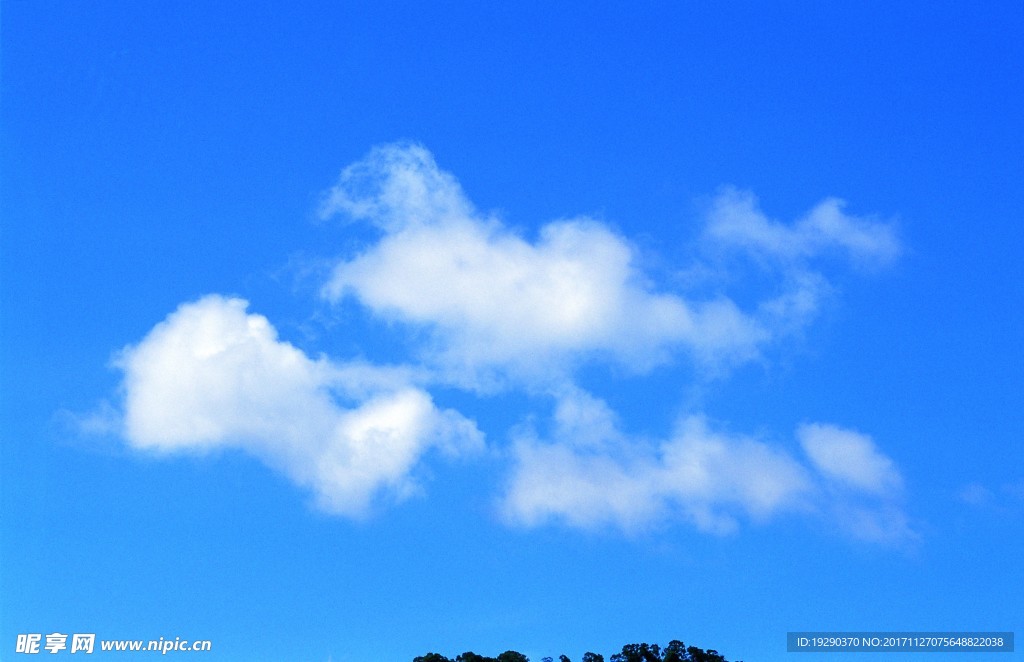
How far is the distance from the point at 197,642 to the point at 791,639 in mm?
54767

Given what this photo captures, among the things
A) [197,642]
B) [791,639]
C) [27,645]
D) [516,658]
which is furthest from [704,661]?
[27,645]

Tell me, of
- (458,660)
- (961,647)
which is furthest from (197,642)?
(961,647)

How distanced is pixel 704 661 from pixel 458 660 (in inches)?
1221

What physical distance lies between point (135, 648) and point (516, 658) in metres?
55.0

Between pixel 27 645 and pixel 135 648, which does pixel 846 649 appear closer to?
pixel 135 648

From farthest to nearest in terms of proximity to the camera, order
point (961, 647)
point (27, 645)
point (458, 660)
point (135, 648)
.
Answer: point (458, 660)
point (961, 647)
point (135, 648)
point (27, 645)

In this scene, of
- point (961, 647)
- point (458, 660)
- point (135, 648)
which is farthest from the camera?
point (458, 660)

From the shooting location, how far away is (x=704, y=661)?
12519 centimetres

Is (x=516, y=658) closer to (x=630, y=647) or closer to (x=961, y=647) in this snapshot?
(x=630, y=647)

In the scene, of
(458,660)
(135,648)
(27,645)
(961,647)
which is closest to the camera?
(27,645)

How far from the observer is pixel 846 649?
96938 mm

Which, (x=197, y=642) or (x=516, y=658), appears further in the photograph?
(x=516, y=658)

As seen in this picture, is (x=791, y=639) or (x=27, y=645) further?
(x=791, y=639)

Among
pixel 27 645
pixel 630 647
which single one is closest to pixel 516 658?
pixel 630 647
